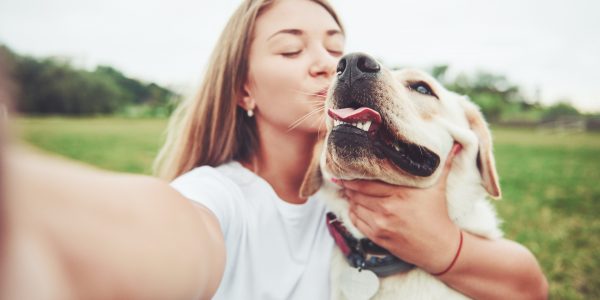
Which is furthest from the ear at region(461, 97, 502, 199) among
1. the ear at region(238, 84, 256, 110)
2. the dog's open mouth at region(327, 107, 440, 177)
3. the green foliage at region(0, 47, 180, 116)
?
the green foliage at region(0, 47, 180, 116)

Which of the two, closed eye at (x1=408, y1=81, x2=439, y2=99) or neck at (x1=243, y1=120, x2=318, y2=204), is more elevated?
closed eye at (x1=408, y1=81, x2=439, y2=99)

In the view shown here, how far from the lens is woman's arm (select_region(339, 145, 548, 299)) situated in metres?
1.84

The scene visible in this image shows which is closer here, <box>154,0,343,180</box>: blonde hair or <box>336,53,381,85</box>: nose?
<box>336,53,381,85</box>: nose

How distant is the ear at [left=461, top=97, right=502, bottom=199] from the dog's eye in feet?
1.07

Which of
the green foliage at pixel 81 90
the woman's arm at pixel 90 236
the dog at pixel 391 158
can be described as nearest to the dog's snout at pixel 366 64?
the dog at pixel 391 158

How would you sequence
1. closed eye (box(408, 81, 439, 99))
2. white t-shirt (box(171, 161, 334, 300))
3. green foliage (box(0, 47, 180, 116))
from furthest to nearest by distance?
green foliage (box(0, 47, 180, 116))
closed eye (box(408, 81, 439, 99))
white t-shirt (box(171, 161, 334, 300))

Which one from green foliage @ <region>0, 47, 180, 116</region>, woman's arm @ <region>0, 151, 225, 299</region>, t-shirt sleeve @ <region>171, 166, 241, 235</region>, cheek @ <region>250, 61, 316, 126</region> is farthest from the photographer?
green foliage @ <region>0, 47, 180, 116</region>

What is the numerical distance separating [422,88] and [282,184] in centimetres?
105

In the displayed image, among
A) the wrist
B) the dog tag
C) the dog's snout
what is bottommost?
the dog tag

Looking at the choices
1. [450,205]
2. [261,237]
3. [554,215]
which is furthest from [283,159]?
[554,215]

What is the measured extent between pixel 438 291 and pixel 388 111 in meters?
0.94

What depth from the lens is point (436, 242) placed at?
184 cm

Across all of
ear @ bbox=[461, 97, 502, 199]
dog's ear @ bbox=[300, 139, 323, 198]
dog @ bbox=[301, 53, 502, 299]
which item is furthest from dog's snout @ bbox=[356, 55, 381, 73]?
ear @ bbox=[461, 97, 502, 199]

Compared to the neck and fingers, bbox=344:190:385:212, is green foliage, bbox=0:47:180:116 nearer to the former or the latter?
the neck
